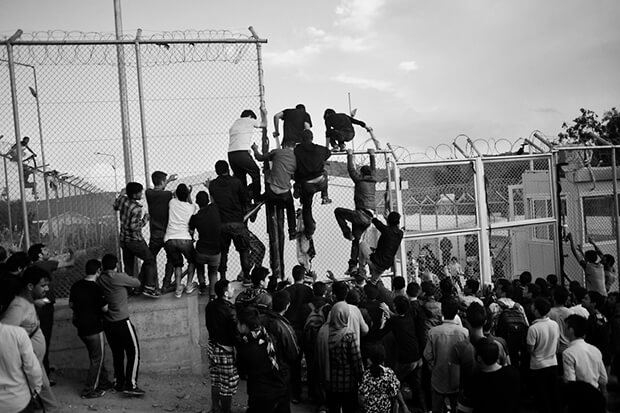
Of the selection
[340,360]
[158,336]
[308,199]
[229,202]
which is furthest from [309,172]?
[340,360]

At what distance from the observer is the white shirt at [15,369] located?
176 inches

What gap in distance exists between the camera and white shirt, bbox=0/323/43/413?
4.48 meters

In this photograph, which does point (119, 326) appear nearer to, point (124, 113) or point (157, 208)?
point (157, 208)

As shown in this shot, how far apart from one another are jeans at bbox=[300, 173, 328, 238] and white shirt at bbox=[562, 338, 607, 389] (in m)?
4.23

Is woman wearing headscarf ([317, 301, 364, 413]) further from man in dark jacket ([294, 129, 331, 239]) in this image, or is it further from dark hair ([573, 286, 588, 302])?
dark hair ([573, 286, 588, 302])

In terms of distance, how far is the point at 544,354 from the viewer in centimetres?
595

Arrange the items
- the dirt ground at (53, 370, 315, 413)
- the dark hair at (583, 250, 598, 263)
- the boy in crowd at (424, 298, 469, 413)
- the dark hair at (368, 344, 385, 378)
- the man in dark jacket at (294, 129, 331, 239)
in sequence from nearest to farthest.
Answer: the dark hair at (368, 344, 385, 378) < the boy in crowd at (424, 298, 469, 413) < the dirt ground at (53, 370, 315, 413) < the man in dark jacket at (294, 129, 331, 239) < the dark hair at (583, 250, 598, 263)

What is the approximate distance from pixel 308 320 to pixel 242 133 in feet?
9.63

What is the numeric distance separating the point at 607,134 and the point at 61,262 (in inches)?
→ 1079

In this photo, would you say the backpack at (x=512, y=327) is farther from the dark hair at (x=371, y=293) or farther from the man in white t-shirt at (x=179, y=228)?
the man in white t-shirt at (x=179, y=228)

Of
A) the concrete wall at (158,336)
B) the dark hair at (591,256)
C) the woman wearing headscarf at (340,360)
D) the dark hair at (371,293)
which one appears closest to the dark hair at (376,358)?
the woman wearing headscarf at (340,360)

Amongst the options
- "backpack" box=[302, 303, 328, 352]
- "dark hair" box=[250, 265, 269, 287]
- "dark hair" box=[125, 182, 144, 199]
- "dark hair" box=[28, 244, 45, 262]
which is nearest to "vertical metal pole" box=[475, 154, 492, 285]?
"backpack" box=[302, 303, 328, 352]

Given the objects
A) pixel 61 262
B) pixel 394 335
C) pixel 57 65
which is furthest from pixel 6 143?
Answer: pixel 394 335

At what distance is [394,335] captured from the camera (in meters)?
6.22
